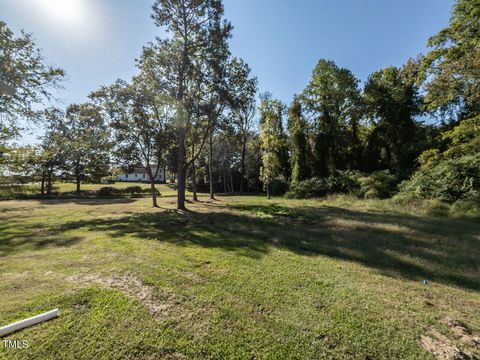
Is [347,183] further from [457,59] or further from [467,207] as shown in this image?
[457,59]

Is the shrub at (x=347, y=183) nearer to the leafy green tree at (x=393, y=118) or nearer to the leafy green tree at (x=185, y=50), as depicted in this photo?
the leafy green tree at (x=393, y=118)

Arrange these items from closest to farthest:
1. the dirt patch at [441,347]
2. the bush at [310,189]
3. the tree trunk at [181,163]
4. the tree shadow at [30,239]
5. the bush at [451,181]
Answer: the dirt patch at [441,347] < the tree shadow at [30,239] < the bush at [451,181] < the tree trunk at [181,163] < the bush at [310,189]

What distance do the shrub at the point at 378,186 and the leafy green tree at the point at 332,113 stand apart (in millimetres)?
6279

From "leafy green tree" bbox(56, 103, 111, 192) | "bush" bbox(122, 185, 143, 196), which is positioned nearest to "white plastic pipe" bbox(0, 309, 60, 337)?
"leafy green tree" bbox(56, 103, 111, 192)

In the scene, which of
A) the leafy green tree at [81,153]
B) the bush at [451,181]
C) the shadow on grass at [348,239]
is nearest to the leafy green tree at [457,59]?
the bush at [451,181]

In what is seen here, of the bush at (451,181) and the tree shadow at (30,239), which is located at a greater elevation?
the bush at (451,181)

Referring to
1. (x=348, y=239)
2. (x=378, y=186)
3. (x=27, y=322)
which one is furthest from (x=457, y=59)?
(x=27, y=322)

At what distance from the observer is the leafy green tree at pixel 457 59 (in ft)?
32.3

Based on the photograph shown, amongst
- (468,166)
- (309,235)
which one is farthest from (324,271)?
(468,166)

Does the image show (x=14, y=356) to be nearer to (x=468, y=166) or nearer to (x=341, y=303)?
(x=341, y=303)

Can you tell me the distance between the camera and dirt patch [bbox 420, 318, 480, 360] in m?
2.44

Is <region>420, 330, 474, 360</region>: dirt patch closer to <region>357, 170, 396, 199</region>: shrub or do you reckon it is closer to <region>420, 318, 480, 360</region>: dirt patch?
<region>420, 318, 480, 360</region>: dirt patch

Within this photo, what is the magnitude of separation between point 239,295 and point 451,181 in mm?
14295

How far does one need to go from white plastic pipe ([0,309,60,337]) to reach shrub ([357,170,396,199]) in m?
18.3
